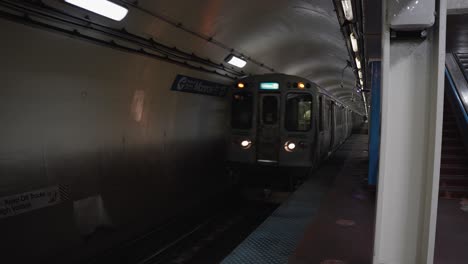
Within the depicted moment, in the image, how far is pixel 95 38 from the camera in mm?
4875

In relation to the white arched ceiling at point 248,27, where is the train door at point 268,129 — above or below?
below

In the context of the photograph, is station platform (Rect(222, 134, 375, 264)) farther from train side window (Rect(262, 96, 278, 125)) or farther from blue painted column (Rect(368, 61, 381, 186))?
train side window (Rect(262, 96, 278, 125))

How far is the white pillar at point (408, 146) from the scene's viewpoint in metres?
2.19

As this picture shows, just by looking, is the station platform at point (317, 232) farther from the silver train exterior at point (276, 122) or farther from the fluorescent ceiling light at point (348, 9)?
the fluorescent ceiling light at point (348, 9)

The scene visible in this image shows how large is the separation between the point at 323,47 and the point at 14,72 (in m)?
8.17

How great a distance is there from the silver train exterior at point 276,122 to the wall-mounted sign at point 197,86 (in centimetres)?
80

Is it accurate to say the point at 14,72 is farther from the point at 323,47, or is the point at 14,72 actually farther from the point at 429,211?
the point at 323,47

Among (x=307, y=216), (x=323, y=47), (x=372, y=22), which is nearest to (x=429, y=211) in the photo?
(x=307, y=216)

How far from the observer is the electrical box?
209 centimetres

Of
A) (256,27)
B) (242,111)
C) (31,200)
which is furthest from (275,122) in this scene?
(31,200)

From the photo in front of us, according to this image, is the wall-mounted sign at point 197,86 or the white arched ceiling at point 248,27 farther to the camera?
the wall-mounted sign at point 197,86

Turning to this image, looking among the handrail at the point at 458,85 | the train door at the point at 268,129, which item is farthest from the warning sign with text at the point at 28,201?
the handrail at the point at 458,85

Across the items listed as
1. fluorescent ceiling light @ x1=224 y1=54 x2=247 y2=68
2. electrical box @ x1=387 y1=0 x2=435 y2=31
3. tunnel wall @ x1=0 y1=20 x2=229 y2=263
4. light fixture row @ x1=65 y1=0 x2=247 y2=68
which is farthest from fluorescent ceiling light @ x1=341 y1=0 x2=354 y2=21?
fluorescent ceiling light @ x1=224 y1=54 x2=247 y2=68

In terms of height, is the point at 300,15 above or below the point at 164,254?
above
